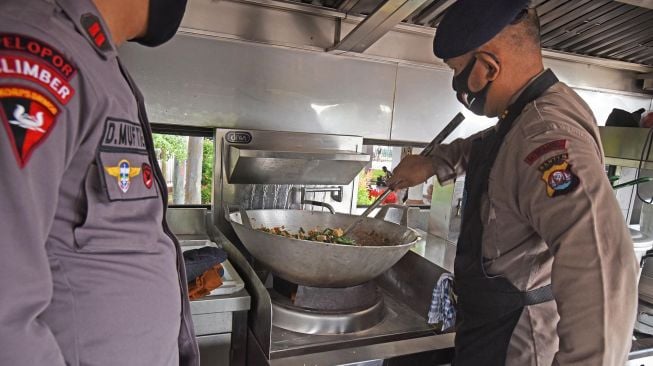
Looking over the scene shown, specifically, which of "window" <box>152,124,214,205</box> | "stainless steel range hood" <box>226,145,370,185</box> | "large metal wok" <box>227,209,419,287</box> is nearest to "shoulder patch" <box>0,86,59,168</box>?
"large metal wok" <box>227,209,419,287</box>

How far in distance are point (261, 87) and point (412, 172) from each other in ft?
2.17

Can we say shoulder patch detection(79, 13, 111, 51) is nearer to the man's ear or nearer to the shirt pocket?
the shirt pocket

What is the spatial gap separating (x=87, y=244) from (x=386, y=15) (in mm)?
992

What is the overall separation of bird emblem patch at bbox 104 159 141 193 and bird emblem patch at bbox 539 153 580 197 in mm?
604

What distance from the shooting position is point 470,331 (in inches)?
34.9

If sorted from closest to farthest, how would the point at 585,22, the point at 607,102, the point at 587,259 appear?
the point at 587,259, the point at 585,22, the point at 607,102

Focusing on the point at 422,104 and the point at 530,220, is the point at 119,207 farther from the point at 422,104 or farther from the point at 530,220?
the point at 422,104

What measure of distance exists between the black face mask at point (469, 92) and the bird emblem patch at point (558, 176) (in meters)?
0.26

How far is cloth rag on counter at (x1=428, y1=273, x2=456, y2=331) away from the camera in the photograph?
107cm

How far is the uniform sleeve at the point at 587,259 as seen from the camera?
59 centimetres

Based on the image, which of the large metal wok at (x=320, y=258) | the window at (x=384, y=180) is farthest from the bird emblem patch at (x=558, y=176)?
the window at (x=384, y=180)

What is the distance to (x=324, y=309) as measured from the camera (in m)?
1.07

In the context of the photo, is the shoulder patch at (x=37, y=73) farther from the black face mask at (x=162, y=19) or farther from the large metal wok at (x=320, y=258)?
the large metal wok at (x=320, y=258)

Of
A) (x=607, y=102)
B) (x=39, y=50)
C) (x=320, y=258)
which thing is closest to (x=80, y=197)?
(x=39, y=50)
